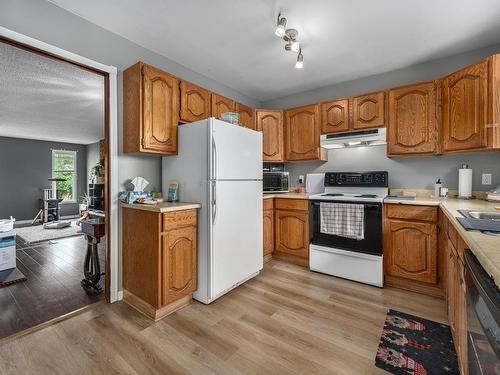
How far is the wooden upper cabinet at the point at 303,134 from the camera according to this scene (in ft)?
10.7

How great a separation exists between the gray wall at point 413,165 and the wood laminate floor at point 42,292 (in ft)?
10.7

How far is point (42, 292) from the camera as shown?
2.37 meters

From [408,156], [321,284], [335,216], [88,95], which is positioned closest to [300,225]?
[335,216]

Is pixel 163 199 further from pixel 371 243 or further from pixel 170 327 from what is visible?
pixel 371 243

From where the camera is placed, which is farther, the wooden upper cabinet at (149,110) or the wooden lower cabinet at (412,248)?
the wooden lower cabinet at (412,248)

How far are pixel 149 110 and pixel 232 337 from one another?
1.98 meters

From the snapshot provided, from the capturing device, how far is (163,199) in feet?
7.94

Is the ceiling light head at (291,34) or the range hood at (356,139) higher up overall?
the ceiling light head at (291,34)

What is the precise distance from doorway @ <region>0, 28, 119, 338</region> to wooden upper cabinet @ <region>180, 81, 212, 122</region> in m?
0.62

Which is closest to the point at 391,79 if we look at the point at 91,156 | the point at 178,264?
the point at 178,264

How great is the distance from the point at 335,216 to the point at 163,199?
74.0 inches

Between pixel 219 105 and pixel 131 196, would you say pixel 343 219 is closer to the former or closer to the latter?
pixel 219 105

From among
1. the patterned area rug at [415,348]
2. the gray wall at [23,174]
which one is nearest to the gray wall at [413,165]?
the patterned area rug at [415,348]

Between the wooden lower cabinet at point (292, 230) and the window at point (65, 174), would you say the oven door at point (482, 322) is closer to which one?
the wooden lower cabinet at point (292, 230)
